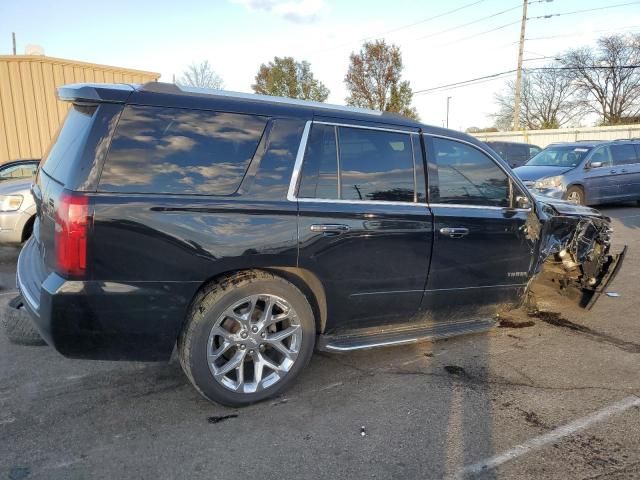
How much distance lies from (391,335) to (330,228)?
1000 millimetres

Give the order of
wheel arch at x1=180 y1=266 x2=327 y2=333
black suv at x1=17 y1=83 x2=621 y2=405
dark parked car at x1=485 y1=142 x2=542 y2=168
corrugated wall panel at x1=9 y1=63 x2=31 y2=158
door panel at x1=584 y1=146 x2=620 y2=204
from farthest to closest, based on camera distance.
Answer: dark parked car at x1=485 y1=142 x2=542 y2=168 < door panel at x1=584 y1=146 x2=620 y2=204 < corrugated wall panel at x1=9 y1=63 x2=31 y2=158 < wheel arch at x1=180 y1=266 x2=327 y2=333 < black suv at x1=17 y1=83 x2=621 y2=405

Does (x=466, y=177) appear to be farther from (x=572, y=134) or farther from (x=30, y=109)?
(x=572, y=134)

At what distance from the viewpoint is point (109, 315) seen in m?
2.78

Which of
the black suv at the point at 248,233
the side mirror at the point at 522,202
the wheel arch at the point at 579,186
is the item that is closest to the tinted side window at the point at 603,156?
the wheel arch at the point at 579,186

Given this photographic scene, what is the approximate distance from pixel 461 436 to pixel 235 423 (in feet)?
4.35

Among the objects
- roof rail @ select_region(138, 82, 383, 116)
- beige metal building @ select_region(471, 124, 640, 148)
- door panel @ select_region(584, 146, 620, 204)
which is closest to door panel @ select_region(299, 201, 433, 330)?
roof rail @ select_region(138, 82, 383, 116)

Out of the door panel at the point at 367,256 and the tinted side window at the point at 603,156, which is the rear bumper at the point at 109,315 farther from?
the tinted side window at the point at 603,156

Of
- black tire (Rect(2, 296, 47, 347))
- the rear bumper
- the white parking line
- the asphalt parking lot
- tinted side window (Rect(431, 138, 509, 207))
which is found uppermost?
tinted side window (Rect(431, 138, 509, 207))

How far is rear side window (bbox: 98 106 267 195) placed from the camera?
276 cm

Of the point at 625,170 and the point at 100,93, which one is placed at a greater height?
the point at 100,93

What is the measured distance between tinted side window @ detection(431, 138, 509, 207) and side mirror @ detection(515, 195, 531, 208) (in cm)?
12

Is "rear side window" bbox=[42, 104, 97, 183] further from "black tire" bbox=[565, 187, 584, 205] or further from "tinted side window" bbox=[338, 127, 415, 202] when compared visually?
"black tire" bbox=[565, 187, 584, 205]

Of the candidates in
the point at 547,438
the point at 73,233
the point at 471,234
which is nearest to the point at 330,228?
the point at 471,234

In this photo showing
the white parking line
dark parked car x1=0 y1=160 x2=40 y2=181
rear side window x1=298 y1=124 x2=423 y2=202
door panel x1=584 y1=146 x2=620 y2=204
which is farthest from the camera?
door panel x1=584 y1=146 x2=620 y2=204
